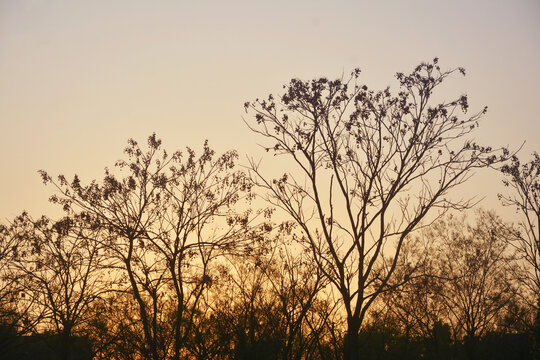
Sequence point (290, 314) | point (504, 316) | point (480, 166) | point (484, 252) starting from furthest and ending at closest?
point (504, 316)
point (484, 252)
point (290, 314)
point (480, 166)

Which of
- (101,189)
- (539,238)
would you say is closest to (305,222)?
(101,189)

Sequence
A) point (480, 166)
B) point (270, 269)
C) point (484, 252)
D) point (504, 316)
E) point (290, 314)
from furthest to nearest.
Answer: point (504, 316) < point (484, 252) < point (270, 269) < point (290, 314) < point (480, 166)

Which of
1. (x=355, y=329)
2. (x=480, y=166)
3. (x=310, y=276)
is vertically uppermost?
(x=480, y=166)

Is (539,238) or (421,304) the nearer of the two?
(539,238)

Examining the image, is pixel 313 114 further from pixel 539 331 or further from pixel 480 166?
pixel 539 331

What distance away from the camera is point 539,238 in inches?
1079

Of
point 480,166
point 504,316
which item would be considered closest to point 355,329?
point 480,166

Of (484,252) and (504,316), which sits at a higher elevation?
(484,252)

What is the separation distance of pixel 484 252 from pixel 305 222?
80.3ft

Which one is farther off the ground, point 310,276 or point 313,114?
point 313,114

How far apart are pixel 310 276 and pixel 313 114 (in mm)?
8972

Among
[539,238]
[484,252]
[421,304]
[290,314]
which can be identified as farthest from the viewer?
[421,304]

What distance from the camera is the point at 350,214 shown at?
1517 cm

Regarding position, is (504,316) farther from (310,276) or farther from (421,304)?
(310,276)
